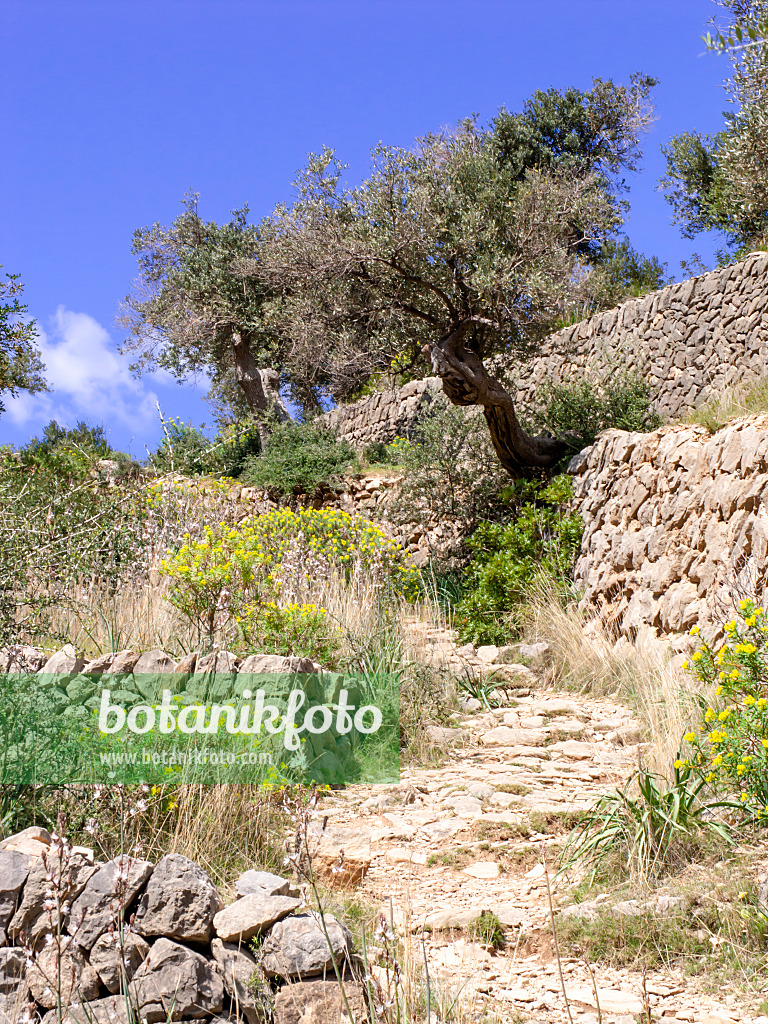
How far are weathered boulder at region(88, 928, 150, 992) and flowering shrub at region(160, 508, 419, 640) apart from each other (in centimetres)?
334

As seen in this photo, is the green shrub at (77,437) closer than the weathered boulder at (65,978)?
No

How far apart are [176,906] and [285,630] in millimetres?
3482

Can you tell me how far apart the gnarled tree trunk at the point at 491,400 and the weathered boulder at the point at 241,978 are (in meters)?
8.01

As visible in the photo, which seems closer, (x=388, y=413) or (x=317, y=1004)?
(x=317, y=1004)

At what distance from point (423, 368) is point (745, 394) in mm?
4823

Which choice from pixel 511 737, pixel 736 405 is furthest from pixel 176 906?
pixel 736 405

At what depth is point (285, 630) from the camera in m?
6.02

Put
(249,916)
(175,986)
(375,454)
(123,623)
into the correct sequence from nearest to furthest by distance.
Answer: (175,986), (249,916), (123,623), (375,454)

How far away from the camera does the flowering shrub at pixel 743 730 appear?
11.2 feet

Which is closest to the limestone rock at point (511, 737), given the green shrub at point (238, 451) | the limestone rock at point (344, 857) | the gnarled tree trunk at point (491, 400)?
the limestone rock at point (344, 857)

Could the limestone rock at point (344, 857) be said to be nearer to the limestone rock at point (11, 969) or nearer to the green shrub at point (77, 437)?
the limestone rock at point (11, 969)

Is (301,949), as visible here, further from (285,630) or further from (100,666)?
(285,630)

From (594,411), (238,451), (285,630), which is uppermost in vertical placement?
(238,451)

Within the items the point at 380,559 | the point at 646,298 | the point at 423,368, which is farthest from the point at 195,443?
the point at 646,298
